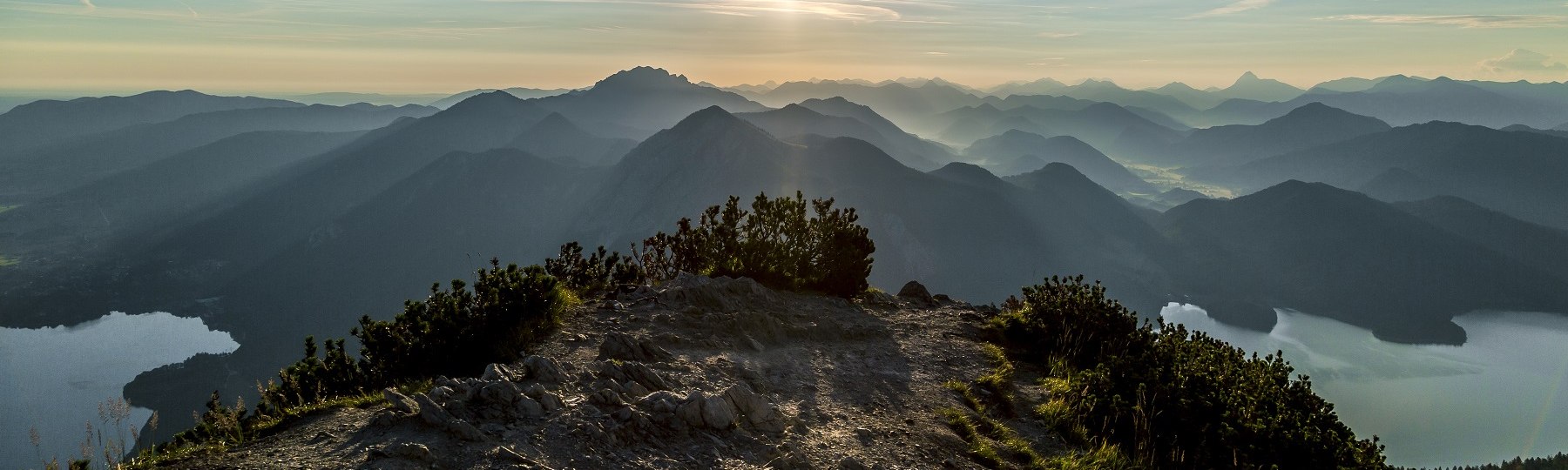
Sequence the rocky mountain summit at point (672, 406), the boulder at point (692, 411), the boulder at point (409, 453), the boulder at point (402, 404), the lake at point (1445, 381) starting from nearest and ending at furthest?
the boulder at point (409, 453)
the rocky mountain summit at point (672, 406)
the boulder at point (402, 404)
the boulder at point (692, 411)
the lake at point (1445, 381)

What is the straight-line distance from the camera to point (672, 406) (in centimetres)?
893

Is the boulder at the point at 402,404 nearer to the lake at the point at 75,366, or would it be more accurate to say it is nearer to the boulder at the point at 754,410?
the boulder at the point at 754,410

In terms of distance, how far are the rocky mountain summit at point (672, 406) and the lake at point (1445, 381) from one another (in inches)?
3295

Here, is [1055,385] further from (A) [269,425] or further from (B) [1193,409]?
(A) [269,425]

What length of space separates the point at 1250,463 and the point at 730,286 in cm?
1094

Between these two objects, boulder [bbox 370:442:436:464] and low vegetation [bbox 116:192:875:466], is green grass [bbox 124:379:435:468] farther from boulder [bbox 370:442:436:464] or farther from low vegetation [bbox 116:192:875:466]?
boulder [bbox 370:442:436:464]

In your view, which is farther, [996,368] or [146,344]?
[146,344]

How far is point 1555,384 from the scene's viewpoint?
390 ft

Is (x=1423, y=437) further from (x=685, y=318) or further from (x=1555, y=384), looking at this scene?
(x=685, y=318)

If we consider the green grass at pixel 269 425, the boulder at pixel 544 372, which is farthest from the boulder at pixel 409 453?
the boulder at pixel 544 372

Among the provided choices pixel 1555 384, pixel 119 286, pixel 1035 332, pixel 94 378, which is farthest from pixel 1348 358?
pixel 119 286

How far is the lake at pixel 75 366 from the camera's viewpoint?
103m

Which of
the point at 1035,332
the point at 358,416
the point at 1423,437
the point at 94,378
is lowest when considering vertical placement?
the point at 94,378

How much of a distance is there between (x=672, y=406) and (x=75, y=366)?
600 feet
